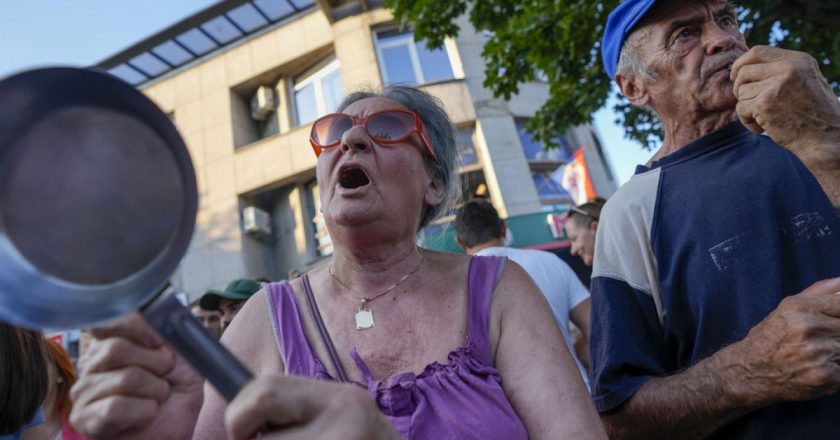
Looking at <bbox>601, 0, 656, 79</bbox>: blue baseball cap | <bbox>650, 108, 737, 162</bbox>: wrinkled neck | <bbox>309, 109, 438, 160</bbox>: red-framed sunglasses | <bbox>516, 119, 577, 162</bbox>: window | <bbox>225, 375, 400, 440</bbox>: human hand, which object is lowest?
<bbox>225, 375, 400, 440</bbox>: human hand

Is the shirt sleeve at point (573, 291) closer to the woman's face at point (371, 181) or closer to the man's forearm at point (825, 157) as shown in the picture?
the woman's face at point (371, 181)

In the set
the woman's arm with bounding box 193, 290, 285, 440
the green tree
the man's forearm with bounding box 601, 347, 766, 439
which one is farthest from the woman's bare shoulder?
the green tree

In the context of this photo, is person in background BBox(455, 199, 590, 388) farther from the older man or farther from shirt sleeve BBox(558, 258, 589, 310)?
the older man

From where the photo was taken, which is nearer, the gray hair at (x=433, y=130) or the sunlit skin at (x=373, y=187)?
the sunlit skin at (x=373, y=187)

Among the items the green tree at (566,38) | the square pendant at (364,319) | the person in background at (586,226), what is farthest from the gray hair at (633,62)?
the green tree at (566,38)

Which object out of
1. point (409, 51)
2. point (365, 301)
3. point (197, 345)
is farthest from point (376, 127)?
point (409, 51)

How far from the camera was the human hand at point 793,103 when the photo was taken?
1305mm

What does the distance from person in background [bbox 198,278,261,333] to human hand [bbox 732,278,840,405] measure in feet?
12.0

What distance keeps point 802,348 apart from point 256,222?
1335cm

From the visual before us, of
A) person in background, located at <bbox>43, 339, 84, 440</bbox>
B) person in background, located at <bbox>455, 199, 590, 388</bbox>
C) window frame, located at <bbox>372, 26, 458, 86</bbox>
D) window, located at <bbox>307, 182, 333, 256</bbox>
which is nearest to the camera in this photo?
person in background, located at <bbox>43, 339, 84, 440</bbox>

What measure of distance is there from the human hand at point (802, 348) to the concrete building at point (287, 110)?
9.90 meters

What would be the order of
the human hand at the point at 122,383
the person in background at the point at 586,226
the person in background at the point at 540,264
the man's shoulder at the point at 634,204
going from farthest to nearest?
the person in background at the point at 586,226, the person in background at the point at 540,264, the man's shoulder at the point at 634,204, the human hand at the point at 122,383

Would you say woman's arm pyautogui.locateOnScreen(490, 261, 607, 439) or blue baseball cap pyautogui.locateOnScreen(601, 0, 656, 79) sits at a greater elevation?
blue baseball cap pyautogui.locateOnScreen(601, 0, 656, 79)

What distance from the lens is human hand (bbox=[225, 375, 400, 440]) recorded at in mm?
574
